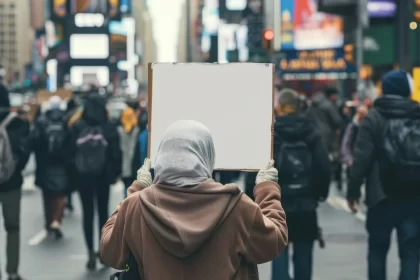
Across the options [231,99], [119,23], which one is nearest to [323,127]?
[231,99]

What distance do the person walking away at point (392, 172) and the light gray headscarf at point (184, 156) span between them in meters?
3.93

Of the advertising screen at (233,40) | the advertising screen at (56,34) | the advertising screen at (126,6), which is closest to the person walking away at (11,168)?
the advertising screen at (233,40)

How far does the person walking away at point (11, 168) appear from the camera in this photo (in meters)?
9.78

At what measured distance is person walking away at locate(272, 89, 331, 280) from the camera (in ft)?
26.7

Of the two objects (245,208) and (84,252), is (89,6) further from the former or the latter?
(245,208)

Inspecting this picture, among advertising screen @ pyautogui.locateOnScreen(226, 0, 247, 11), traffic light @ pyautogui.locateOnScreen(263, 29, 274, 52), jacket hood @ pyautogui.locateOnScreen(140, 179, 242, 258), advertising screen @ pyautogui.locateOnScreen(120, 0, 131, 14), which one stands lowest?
jacket hood @ pyautogui.locateOnScreen(140, 179, 242, 258)

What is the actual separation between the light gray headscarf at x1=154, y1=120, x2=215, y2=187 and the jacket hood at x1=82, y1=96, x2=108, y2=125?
723 centimetres

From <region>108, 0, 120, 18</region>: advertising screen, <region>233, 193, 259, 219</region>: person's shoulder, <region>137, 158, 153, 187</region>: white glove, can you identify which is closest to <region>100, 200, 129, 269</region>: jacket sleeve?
<region>137, 158, 153, 187</region>: white glove

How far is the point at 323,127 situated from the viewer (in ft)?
60.8

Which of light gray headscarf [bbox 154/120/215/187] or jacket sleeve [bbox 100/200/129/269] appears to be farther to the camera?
jacket sleeve [bbox 100/200/129/269]

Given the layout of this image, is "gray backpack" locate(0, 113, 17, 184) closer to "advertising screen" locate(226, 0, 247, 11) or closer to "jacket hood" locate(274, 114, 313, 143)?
"jacket hood" locate(274, 114, 313, 143)

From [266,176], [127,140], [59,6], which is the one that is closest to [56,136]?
[127,140]

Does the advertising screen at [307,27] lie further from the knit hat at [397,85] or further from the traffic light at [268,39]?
the knit hat at [397,85]

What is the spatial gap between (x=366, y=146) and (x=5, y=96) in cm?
382
